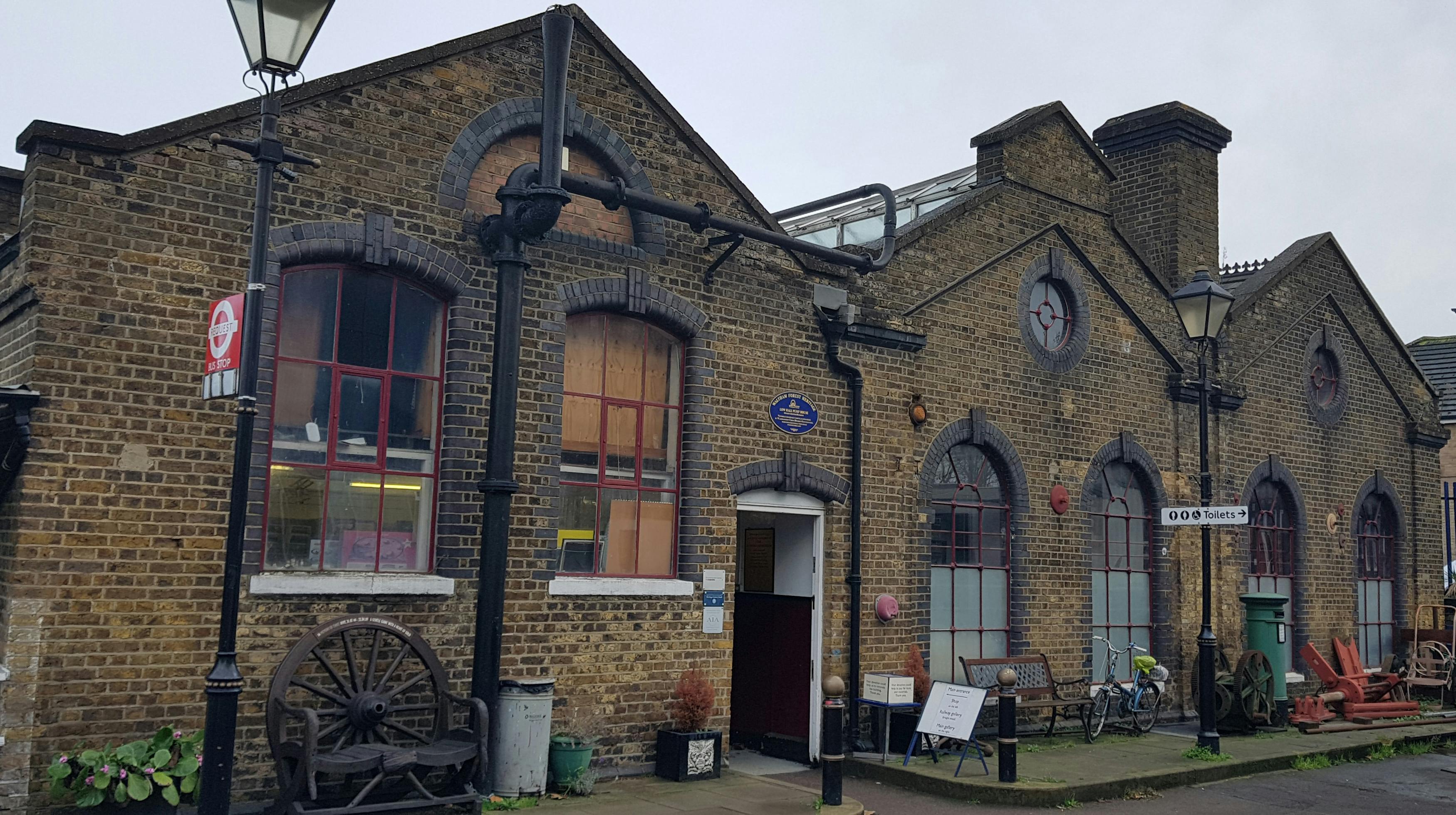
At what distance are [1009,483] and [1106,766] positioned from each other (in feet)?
11.2

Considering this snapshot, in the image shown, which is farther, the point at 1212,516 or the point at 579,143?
the point at 1212,516

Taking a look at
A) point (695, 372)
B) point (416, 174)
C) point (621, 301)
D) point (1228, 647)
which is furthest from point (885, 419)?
point (1228, 647)

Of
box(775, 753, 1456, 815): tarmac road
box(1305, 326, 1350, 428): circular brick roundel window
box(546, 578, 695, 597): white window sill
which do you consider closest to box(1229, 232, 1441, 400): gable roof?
box(1305, 326, 1350, 428): circular brick roundel window

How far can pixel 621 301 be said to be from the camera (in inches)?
421

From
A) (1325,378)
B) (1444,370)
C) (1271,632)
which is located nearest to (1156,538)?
(1271,632)

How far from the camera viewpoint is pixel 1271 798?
11.1 m

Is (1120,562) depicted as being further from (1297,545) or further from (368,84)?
(368,84)

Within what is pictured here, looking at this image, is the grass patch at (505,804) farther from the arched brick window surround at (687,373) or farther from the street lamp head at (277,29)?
the street lamp head at (277,29)

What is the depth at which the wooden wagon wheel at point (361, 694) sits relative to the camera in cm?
809

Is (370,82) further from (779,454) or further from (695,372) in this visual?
(779,454)

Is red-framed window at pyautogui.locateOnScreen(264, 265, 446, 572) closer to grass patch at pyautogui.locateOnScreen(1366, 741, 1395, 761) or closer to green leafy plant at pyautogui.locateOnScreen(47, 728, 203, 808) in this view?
green leafy plant at pyautogui.locateOnScreen(47, 728, 203, 808)

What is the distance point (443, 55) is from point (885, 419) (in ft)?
18.7

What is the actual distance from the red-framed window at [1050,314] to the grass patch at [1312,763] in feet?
17.1

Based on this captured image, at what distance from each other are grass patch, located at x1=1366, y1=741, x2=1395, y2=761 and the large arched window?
2.71 m
